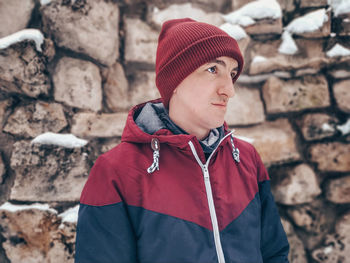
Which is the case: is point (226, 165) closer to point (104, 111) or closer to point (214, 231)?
point (214, 231)

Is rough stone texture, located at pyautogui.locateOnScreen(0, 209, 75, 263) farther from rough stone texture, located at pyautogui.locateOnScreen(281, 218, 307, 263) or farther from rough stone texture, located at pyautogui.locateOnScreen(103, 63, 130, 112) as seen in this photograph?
rough stone texture, located at pyautogui.locateOnScreen(281, 218, 307, 263)

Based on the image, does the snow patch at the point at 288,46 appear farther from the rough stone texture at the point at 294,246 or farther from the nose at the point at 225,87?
the rough stone texture at the point at 294,246

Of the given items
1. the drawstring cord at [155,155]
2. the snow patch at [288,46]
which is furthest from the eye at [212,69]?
the snow patch at [288,46]

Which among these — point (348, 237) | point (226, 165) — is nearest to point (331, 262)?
point (348, 237)

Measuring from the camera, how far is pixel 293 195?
5.48 ft

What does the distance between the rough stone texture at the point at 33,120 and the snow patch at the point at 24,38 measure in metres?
0.31

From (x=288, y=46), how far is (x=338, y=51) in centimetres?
36

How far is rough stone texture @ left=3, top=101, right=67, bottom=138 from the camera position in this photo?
50.6 inches

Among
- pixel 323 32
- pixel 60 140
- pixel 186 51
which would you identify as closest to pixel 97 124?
pixel 60 140

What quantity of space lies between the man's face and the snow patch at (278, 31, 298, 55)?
0.96 meters

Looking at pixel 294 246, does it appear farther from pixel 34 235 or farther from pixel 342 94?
pixel 34 235

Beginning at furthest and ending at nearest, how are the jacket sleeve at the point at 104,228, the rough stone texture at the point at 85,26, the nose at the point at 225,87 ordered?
the rough stone texture at the point at 85,26 < the nose at the point at 225,87 < the jacket sleeve at the point at 104,228

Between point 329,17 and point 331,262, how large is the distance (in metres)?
1.73

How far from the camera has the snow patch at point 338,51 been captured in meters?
1.75
